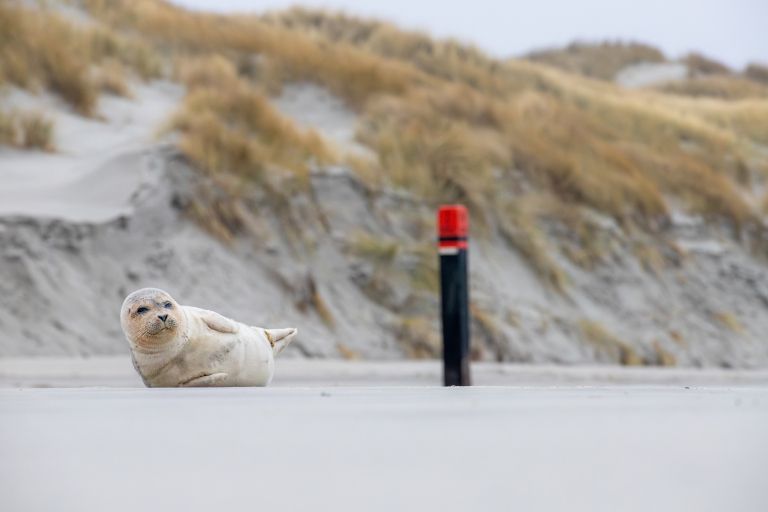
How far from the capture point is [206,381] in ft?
18.8

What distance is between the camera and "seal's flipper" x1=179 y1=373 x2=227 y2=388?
18.8 feet

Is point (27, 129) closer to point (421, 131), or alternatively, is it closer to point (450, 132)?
point (421, 131)

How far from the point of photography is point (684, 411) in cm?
430

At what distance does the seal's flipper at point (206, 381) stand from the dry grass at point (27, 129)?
9063 mm

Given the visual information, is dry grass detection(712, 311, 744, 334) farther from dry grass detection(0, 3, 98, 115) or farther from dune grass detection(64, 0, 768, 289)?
dry grass detection(0, 3, 98, 115)

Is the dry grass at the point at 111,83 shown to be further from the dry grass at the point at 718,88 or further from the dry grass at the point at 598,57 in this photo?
the dry grass at the point at 598,57

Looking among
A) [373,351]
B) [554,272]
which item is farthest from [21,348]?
[554,272]

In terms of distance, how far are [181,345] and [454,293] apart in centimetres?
355

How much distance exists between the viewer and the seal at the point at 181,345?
565 cm

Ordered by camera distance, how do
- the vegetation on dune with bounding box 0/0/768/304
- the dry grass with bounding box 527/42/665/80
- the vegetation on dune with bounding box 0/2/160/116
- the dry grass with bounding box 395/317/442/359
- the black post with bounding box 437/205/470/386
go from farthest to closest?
the dry grass with bounding box 527/42/665/80, the vegetation on dune with bounding box 0/2/160/116, the vegetation on dune with bounding box 0/0/768/304, the dry grass with bounding box 395/317/442/359, the black post with bounding box 437/205/470/386

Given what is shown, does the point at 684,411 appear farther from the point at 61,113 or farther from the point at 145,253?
the point at 61,113

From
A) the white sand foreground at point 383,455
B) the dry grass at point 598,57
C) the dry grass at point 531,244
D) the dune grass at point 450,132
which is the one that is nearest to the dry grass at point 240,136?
the dune grass at point 450,132

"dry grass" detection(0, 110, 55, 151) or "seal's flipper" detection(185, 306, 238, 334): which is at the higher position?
"dry grass" detection(0, 110, 55, 151)

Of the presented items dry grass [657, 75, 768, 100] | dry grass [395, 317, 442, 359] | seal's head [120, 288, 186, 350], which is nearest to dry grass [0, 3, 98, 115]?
dry grass [395, 317, 442, 359]
